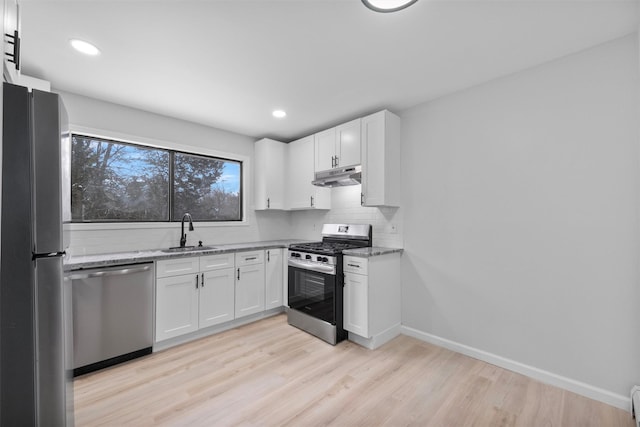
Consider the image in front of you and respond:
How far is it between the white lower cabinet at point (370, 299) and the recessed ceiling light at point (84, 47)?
9.06 feet

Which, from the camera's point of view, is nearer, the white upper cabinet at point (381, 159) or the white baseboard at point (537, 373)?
the white baseboard at point (537, 373)

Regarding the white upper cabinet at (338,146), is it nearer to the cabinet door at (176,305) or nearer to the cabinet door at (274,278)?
the cabinet door at (274,278)

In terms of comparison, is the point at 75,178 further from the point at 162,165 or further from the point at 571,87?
the point at 571,87

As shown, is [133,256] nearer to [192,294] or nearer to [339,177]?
[192,294]

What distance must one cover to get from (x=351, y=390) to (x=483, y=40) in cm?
275

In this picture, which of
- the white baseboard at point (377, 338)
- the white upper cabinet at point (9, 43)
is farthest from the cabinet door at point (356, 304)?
the white upper cabinet at point (9, 43)

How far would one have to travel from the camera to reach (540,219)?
2.33 meters

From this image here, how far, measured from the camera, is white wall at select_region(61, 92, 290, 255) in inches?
114

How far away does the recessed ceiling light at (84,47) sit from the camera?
204cm

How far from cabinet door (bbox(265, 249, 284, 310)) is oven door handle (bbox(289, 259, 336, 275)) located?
0.32 meters

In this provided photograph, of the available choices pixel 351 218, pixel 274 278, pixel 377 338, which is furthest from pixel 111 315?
pixel 351 218

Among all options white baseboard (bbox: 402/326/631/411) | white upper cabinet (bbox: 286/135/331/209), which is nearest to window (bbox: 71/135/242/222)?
white upper cabinet (bbox: 286/135/331/209)

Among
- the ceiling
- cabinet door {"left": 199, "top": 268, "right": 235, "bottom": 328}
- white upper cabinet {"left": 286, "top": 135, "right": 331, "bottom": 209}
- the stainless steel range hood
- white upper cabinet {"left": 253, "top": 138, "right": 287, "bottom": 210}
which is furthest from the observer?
white upper cabinet {"left": 253, "top": 138, "right": 287, "bottom": 210}

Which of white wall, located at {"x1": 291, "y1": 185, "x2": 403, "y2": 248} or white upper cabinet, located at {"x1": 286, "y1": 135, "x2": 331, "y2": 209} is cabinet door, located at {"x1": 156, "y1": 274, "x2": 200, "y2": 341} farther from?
white wall, located at {"x1": 291, "y1": 185, "x2": 403, "y2": 248}
